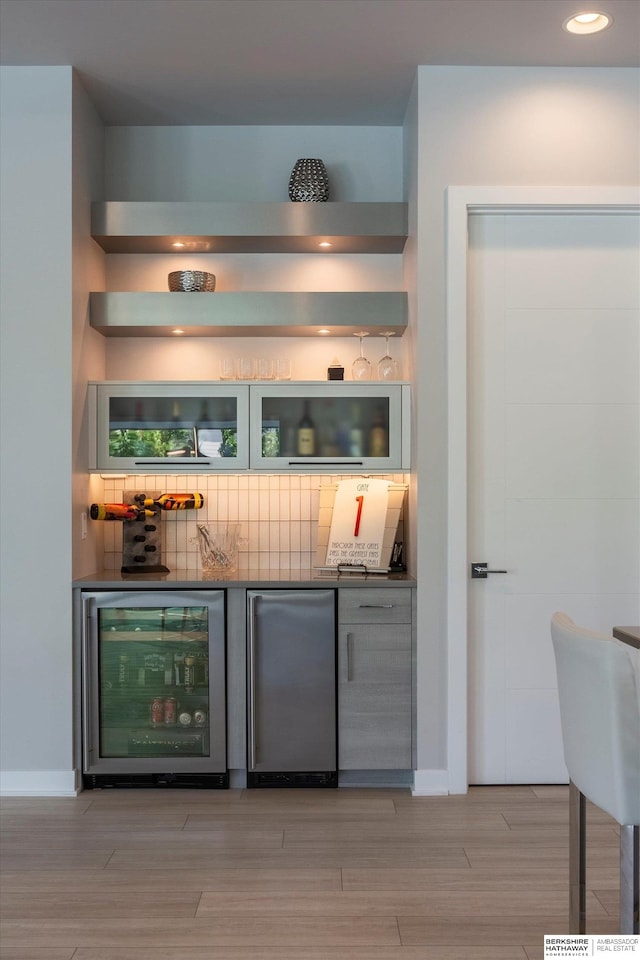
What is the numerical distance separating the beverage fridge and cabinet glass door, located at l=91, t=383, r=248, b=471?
0.61 meters

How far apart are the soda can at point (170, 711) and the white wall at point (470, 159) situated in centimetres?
106

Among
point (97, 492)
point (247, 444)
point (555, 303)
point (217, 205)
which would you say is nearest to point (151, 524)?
point (97, 492)

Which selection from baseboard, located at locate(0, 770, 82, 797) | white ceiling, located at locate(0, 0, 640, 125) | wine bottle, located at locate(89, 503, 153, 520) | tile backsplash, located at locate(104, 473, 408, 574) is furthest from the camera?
tile backsplash, located at locate(104, 473, 408, 574)

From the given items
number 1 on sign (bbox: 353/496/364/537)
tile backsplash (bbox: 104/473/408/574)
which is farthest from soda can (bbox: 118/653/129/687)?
number 1 on sign (bbox: 353/496/364/537)

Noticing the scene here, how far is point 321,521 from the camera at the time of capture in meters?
4.29

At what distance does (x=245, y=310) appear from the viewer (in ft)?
13.6

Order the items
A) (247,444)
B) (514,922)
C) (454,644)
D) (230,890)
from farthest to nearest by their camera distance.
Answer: (247,444) < (454,644) < (230,890) < (514,922)

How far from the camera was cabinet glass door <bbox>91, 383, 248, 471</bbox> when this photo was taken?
406 centimetres

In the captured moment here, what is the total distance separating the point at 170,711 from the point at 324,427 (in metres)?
1.43

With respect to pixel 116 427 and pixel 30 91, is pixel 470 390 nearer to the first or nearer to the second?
pixel 116 427

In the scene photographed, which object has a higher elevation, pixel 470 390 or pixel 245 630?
pixel 470 390

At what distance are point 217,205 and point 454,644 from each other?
2258mm

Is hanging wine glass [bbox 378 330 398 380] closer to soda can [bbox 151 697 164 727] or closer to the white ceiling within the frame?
the white ceiling

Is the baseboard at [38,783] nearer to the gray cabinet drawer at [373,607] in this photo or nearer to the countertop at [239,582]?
the countertop at [239,582]
